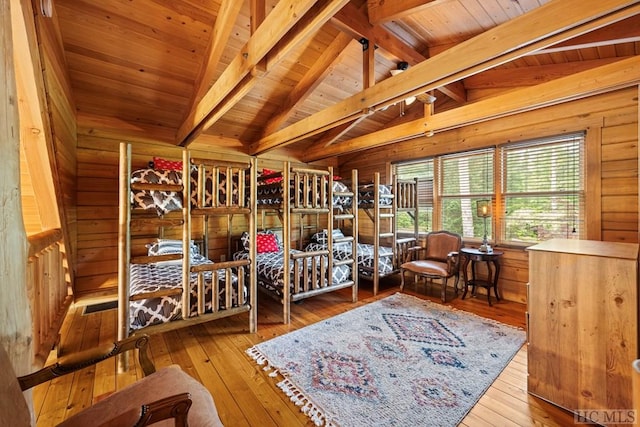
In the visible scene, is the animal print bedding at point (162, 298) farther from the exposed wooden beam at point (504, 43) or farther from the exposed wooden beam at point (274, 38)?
the exposed wooden beam at point (504, 43)

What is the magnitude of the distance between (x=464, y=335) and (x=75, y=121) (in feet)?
18.2

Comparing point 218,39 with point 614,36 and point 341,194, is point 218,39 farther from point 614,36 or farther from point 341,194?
point 614,36

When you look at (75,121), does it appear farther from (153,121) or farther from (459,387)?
(459,387)

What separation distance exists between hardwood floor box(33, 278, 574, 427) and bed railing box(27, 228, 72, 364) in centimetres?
32

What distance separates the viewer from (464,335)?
8.69ft

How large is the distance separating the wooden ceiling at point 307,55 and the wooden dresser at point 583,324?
1417mm

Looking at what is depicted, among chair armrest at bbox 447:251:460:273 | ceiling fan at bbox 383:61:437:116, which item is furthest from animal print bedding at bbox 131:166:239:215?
chair armrest at bbox 447:251:460:273

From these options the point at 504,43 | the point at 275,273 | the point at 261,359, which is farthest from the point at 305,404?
the point at 504,43

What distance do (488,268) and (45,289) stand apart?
4.86 m

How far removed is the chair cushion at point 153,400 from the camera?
3.26ft

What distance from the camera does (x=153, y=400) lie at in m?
1.07

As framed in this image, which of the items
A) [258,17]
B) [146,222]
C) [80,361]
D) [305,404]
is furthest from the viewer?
[146,222]

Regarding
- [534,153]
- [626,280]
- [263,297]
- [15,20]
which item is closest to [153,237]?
[263,297]

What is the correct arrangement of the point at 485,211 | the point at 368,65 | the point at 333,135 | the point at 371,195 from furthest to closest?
the point at 333,135 → the point at 371,195 → the point at 485,211 → the point at 368,65
